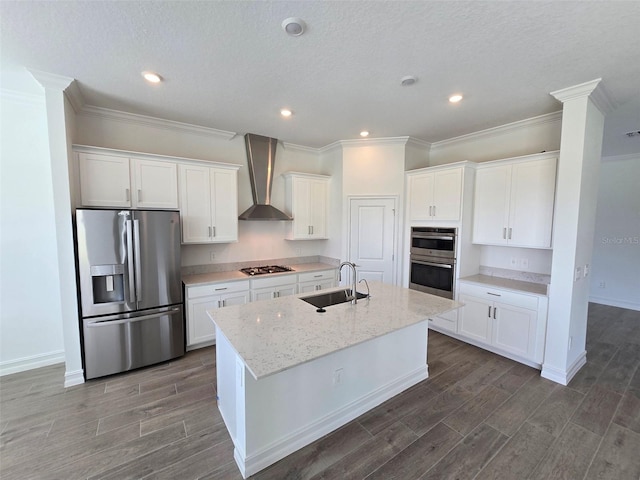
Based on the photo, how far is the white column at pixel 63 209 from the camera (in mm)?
2500

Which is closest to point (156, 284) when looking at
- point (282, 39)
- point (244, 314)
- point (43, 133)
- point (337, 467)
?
point (244, 314)

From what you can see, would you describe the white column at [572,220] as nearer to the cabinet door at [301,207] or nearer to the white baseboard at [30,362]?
the cabinet door at [301,207]

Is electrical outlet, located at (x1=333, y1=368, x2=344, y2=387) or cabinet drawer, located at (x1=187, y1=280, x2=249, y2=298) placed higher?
cabinet drawer, located at (x1=187, y1=280, x2=249, y2=298)

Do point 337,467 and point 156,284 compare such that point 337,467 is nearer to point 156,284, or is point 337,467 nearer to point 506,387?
point 506,387

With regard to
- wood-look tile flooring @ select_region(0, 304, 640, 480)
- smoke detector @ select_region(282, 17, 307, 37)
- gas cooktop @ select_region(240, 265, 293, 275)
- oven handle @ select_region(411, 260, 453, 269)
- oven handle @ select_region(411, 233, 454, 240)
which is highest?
smoke detector @ select_region(282, 17, 307, 37)

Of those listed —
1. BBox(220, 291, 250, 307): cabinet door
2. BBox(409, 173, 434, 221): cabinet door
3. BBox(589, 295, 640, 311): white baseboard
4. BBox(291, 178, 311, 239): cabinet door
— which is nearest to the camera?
BBox(220, 291, 250, 307): cabinet door

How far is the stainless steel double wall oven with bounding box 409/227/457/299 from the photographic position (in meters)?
3.77

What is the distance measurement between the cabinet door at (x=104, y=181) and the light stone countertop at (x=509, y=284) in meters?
4.36

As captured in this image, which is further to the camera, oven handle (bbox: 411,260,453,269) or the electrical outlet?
oven handle (bbox: 411,260,453,269)

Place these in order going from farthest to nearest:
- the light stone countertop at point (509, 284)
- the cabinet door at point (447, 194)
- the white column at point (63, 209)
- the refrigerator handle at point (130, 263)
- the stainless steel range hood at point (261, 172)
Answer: the stainless steel range hood at point (261, 172) → the cabinet door at point (447, 194) → the light stone countertop at point (509, 284) → the refrigerator handle at point (130, 263) → the white column at point (63, 209)

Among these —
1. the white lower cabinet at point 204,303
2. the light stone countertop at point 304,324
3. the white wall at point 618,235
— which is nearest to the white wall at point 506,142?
the light stone countertop at point 304,324

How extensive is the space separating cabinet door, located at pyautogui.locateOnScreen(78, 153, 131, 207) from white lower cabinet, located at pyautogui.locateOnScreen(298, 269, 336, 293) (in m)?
2.46

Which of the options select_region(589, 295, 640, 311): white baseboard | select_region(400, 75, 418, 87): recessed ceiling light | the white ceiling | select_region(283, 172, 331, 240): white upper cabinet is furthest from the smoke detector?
select_region(589, 295, 640, 311): white baseboard

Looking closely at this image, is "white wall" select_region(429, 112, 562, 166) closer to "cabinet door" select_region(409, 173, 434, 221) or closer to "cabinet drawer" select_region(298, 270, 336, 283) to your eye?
"cabinet door" select_region(409, 173, 434, 221)
